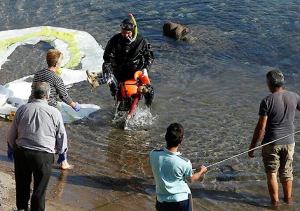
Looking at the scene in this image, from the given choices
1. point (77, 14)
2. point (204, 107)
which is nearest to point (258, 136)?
point (204, 107)

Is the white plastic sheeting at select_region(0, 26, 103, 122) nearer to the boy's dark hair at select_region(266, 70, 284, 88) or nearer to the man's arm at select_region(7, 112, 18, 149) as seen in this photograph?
the man's arm at select_region(7, 112, 18, 149)

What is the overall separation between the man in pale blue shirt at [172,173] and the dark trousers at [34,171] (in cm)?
121

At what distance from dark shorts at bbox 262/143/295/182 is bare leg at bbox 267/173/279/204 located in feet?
0.20

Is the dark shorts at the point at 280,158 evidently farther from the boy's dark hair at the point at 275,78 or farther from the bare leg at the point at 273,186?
the boy's dark hair at the point at 275,78

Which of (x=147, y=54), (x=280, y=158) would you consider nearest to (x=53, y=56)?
(x=147, y=54)

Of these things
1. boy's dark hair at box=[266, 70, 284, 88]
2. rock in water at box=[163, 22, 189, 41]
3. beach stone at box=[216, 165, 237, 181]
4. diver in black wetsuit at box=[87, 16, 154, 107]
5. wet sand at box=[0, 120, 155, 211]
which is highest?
boy's dark hair at box=[266, 70, 284, 88]

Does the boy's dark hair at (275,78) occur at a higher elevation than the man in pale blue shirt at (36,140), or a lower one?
higher

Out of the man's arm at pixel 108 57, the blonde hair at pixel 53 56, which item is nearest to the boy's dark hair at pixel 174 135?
the blonde hair at pixel 53 56

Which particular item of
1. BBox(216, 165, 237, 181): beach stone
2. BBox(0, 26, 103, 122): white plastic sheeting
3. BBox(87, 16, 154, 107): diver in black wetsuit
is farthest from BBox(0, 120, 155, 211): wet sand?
BBox(0, 26, 103, 122): white plastic sheeting

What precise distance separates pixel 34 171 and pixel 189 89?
244 inches

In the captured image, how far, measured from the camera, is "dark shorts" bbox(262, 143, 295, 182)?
6.85m

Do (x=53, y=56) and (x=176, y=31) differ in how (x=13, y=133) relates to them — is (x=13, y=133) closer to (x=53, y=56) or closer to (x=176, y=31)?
(x=53, y=56)

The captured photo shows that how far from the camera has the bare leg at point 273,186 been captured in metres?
6.91

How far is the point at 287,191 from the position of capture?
7.08m
